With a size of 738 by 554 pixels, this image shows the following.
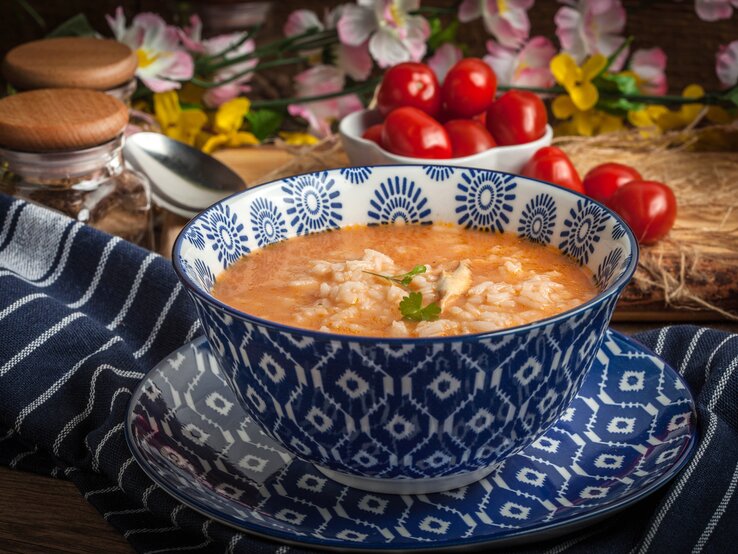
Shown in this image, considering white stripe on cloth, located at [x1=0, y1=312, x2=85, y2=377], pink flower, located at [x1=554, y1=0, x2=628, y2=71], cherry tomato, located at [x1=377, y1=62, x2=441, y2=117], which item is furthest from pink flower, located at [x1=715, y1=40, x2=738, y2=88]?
white stripe on cloth, located at [x1=0, y1=312, x2=85, y2=377]

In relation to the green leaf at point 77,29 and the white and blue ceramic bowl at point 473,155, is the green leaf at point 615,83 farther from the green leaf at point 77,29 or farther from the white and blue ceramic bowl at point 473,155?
the green leaf at point 77,29

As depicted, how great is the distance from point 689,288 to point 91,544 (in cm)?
168

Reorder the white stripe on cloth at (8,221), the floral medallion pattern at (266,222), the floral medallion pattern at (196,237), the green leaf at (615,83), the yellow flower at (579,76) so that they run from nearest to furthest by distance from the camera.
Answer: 1. the floral medallion pattern at (196,237)
2. the floral medallion pattern at (266,222)
3. the white stripe on cloth at (8,221)
4. the yellow flower at (579,76)
5. the green leaf at (615,83)

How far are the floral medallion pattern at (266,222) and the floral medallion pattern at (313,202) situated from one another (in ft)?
0.09

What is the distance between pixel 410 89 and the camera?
3.32 m

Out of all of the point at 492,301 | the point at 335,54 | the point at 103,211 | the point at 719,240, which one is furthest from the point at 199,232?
the point at 335,54

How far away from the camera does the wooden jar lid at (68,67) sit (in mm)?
2977

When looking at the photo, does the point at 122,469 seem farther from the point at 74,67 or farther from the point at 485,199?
the point at 74,67

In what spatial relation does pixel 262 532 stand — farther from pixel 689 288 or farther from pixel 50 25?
pixel 50 25

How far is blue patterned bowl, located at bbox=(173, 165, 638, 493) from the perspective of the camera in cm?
134

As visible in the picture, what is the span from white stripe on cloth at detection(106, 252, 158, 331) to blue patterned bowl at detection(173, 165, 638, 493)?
0.54 m

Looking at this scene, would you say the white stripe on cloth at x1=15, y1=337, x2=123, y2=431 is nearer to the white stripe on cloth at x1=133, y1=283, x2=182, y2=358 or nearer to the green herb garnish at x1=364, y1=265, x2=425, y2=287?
the white stripe on cloth at x1=133, y1=283, x2=182, y2=358

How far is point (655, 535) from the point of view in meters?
1.48

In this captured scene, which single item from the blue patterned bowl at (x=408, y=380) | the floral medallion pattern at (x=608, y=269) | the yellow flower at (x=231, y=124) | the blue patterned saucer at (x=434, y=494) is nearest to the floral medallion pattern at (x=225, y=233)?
the blue patterned bowl at (x=408, y=380)
